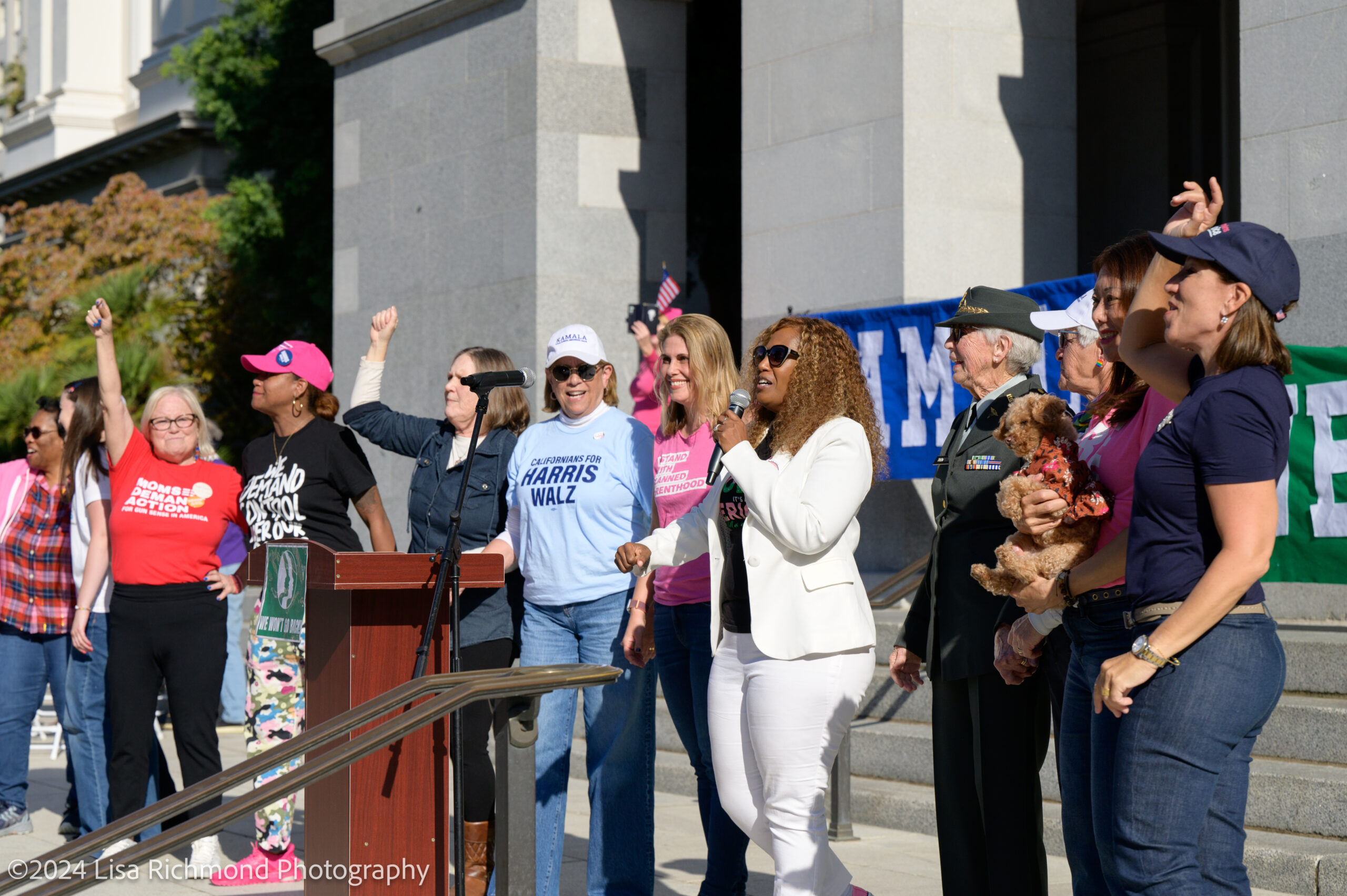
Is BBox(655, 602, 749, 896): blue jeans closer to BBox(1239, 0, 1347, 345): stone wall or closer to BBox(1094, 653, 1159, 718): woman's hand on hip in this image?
BBox(1094, 653, 1159, 718): woman's hand on hip

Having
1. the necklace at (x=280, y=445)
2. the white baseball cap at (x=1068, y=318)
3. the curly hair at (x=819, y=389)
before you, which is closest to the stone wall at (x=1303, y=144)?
the white baseball cap at (x=1068, y=318)

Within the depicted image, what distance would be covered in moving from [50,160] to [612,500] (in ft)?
106

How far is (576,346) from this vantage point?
5.86 metres

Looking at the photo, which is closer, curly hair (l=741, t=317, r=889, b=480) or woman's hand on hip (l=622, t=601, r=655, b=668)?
curly hair (l=741, t=317, r=889, b=480)

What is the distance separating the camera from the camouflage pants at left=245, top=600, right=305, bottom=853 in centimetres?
651

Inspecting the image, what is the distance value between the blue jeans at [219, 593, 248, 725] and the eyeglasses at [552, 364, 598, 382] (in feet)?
20.2

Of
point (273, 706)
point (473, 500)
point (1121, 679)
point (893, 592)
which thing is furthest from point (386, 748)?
point (893, 592)

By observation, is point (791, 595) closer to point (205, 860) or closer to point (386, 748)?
point (386, 748)

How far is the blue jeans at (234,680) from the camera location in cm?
1123

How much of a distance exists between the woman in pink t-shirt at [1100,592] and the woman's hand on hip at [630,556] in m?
1.33

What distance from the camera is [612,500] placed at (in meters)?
5.70

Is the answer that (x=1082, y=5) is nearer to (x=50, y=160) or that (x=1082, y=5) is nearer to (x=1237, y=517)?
(x=1237, y=517)

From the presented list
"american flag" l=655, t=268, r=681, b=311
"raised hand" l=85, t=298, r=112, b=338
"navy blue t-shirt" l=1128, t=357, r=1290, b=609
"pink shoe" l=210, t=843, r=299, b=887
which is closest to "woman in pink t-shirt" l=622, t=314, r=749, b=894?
"pink shoe" l=210, t=843, r=299, b=887

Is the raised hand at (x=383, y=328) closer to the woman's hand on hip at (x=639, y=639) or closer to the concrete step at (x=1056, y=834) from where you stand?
the woman's hand on hip at (x=639, y=639)
